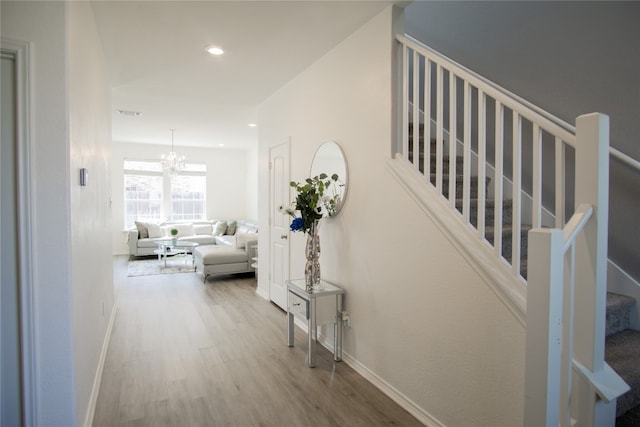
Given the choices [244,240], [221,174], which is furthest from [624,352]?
[221,174]

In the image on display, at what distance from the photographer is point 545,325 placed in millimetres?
1148

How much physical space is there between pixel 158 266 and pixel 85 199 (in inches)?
207

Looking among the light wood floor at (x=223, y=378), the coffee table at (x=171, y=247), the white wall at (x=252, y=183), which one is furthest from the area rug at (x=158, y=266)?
the white wall at (x=252, y=183)

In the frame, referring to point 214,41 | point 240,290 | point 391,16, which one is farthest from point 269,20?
point 240,290

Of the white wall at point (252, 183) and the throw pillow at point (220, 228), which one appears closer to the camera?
the throw pillow at point (220, 228)

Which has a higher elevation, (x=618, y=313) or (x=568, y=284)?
(x=568, y=284)

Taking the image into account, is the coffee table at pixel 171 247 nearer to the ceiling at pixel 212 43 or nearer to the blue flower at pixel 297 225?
the ceiling at pixel 212 43

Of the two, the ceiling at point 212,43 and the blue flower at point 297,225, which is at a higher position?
the ceiling at point 212,43

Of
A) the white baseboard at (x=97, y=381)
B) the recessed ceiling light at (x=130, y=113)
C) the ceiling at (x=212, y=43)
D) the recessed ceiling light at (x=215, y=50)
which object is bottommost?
the white baseboard at (x=97, y=381)

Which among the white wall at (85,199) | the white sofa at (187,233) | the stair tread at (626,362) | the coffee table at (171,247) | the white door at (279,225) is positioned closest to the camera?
the stair tread at (626,362)

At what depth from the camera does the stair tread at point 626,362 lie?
169cm

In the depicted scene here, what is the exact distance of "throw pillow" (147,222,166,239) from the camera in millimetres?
8031

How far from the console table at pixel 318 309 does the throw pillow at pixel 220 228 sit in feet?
19.7

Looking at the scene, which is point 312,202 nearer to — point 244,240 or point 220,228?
point 244,240
